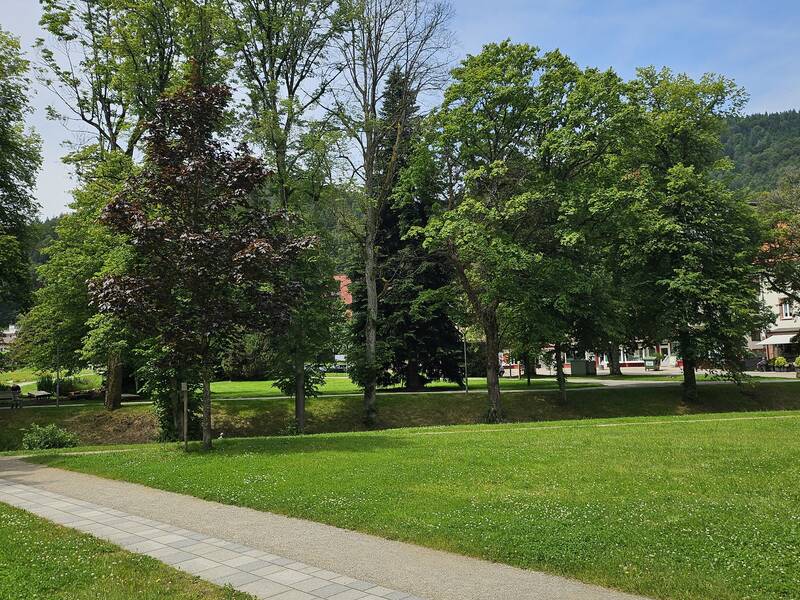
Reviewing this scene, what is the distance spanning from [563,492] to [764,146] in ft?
440

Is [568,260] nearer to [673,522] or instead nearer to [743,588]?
[673,522]

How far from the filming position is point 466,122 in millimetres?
26875

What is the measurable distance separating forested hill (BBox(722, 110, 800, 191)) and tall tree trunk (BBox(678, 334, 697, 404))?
50.6m

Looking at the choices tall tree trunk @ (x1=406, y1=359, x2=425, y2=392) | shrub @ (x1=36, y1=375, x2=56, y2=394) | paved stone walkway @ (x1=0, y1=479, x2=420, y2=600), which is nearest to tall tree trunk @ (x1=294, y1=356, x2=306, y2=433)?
tall tree trunk @ (x1=406, y1=359, x2=425, y2=392)

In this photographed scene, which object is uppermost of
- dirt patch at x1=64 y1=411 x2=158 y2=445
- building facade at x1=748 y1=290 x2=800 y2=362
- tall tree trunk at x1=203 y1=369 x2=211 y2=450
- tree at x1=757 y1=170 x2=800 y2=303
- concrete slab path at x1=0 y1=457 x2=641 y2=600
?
tree at x1=757 y1=170 x2=800 y2=303

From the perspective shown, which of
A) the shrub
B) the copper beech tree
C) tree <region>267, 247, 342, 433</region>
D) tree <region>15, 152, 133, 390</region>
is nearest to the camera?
the copper beech tree

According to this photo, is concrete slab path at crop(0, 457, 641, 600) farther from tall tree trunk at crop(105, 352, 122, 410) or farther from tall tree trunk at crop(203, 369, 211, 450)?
tall tree trunk at crop(105, 352, 122, 410)

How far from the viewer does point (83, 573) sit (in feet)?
20.6

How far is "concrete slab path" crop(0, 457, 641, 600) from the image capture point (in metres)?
5.68

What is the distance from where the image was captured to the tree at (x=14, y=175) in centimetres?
2648

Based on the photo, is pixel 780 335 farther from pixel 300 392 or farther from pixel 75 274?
pixel 75 274

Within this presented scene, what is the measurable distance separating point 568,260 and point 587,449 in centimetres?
1432

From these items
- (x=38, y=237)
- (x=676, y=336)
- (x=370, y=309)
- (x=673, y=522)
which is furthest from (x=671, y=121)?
(x=38, y=237)

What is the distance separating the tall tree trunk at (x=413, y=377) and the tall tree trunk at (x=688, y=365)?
570 inches
